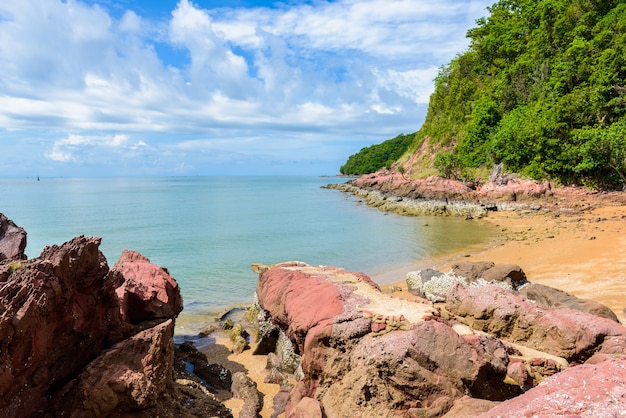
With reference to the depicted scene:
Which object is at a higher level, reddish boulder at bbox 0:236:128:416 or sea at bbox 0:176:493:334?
reddish boulder at bbox 0:236:128:416

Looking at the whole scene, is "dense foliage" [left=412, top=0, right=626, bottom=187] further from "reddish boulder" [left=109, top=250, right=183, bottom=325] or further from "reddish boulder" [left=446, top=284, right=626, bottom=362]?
"reddish boulder" [left=109, top=250, right=183, bottom=325]

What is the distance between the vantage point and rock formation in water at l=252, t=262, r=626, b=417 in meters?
5.16

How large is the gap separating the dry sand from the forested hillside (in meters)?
7.45

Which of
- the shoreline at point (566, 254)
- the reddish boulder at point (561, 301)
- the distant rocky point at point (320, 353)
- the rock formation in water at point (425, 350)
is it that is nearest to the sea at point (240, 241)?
the shoreline at point (566, 254)

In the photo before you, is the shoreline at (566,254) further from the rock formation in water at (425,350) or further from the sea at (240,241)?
the rock formation in water at (425,350)

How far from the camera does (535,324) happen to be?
693cm

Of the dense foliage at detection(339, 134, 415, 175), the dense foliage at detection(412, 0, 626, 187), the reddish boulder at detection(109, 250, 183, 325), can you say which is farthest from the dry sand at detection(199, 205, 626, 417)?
the dense foliage at detection(339, 134, 415, 175)

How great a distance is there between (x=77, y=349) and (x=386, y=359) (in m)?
4.29

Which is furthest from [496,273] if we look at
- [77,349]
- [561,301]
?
[77,349]

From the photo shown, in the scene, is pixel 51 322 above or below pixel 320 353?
above

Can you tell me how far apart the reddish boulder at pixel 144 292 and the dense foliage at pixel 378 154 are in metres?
114

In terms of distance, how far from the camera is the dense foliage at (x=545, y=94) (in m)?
31.0

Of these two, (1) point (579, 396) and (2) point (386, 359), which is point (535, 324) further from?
(1) point (579, 396)

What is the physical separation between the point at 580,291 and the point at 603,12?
135ft
